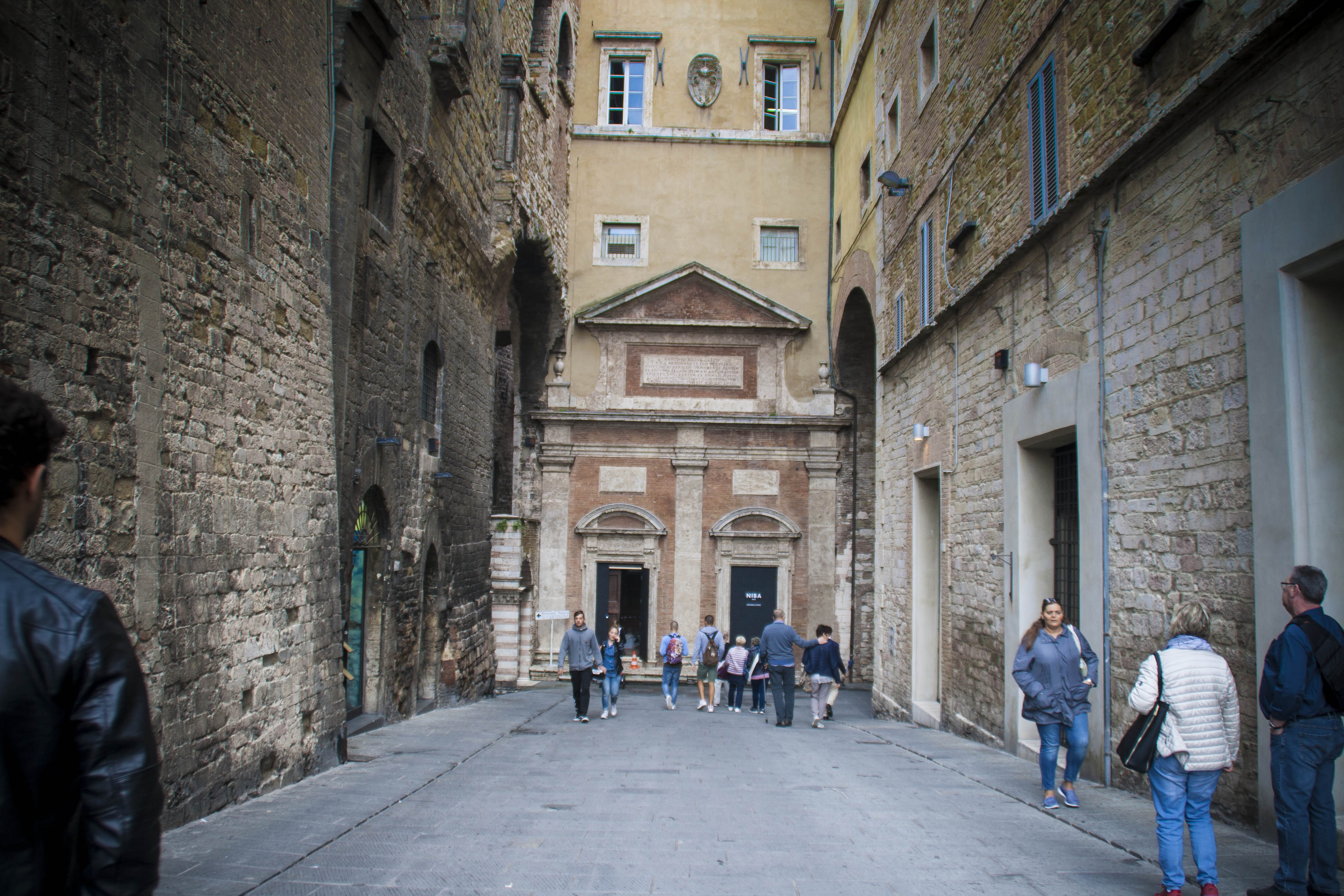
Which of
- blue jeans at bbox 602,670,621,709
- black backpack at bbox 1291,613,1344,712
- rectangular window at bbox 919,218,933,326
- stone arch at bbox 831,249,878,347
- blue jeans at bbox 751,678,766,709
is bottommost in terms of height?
blue jeans at bbox 751,678,766,709

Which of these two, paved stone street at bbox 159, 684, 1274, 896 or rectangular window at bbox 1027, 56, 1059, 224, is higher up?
rectangular window at bbox 1027, 56, 1059, 224

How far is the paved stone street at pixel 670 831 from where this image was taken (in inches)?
179

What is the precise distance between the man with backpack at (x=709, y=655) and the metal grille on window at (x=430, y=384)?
5.52 meters

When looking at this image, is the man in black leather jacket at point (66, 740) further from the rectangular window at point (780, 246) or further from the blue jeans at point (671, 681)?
the rectangular window at point (780, 246)

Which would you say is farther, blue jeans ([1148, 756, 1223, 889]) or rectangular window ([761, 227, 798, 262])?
rectangular window ([761, 227, 798, 262])

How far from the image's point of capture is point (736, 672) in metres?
15.6

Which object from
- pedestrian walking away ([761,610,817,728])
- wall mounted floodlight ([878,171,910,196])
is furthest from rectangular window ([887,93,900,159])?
pedestrian walking away ([761,610,817,728])

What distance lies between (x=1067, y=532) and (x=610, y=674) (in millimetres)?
6850

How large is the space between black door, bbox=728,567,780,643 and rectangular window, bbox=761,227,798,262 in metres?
7.20

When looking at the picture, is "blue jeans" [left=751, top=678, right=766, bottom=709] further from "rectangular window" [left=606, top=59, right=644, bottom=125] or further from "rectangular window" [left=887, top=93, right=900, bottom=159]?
"rectangular window" [left=606, top=59, right=644, bottom=125]

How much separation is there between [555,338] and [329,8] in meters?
13.7

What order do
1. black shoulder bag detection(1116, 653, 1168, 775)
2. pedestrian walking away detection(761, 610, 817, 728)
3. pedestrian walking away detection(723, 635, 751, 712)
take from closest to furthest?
black shoulder bag detection(1116, 653, 1168, 775) < pedestrian walking away detection(761, 610, 817, 728) < pedestrian walking away detection(723, 635, 751, 712)

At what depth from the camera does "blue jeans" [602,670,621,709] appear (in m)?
13.2

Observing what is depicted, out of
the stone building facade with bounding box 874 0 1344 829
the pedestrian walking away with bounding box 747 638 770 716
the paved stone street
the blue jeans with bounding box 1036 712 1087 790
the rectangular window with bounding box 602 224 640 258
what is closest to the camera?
the paved stone street
